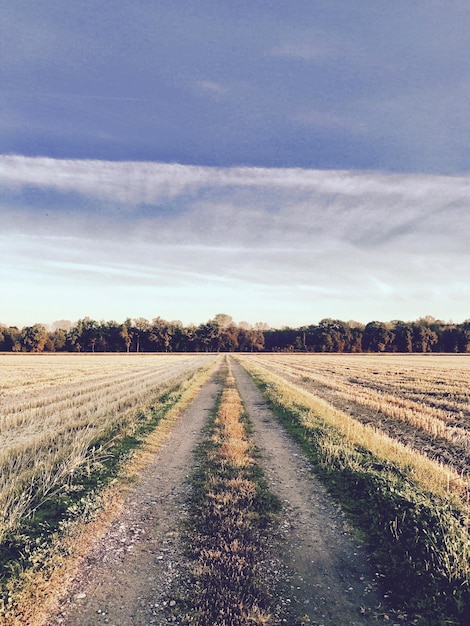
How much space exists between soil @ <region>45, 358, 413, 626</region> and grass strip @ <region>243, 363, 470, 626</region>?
0.33 m

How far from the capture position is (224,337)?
506 feet

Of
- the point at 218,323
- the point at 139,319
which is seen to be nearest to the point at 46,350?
the point at 139,319

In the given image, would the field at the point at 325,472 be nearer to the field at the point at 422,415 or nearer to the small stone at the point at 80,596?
the field at the point at 422,415

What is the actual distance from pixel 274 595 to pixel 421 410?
16245 mm

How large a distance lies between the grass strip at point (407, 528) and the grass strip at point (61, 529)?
4.69 metres

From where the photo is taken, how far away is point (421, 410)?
1828 centimetres

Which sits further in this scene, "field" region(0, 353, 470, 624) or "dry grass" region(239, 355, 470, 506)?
"dry grass" region(239, 355, 470, 506)

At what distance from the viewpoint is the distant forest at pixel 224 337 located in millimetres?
138750

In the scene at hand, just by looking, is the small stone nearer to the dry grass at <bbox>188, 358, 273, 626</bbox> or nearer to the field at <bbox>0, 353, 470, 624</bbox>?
the field at <bbox>0, 353, 470, 624</bbox>

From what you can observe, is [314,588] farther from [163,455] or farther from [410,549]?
[163,455]

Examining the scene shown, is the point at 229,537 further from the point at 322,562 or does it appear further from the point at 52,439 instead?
the point at 52,439

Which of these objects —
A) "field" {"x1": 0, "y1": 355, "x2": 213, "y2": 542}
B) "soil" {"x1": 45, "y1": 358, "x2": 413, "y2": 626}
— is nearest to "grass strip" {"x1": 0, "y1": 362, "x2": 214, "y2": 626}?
"field" {"x1": 0, "y1": 355, "x2": 213, "y2": 542}

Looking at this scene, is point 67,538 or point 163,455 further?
point 163,455

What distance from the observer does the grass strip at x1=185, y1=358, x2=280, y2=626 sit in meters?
4.43
